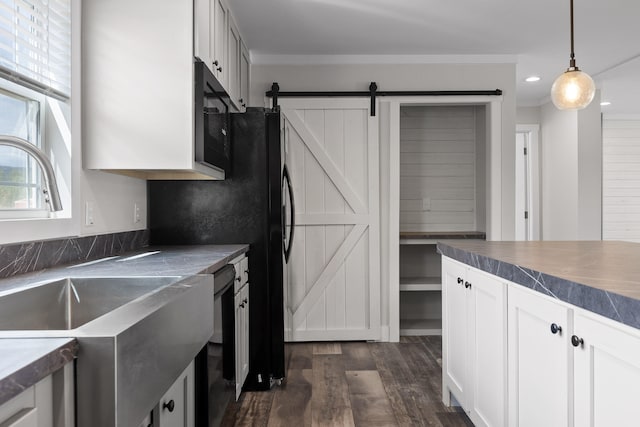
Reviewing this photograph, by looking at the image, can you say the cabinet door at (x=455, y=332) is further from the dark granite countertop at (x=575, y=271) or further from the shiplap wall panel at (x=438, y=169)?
the shiplap wall panel at (x=438, y=169)

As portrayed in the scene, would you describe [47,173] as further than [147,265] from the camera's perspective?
No

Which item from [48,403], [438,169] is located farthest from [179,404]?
[438,169]

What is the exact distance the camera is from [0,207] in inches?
64.4

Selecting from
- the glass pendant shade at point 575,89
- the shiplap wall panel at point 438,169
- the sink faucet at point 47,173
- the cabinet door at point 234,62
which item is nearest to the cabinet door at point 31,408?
the sink faucet at point 47,173

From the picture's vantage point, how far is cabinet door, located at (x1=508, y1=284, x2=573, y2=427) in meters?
1.26

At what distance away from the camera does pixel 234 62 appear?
3.08m

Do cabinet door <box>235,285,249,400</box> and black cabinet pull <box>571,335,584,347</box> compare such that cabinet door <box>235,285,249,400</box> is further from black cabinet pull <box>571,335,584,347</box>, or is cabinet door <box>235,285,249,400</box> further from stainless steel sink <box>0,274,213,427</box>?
black cabinet pull <box>571,335,584,347</box>

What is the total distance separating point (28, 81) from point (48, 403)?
56.6 inches

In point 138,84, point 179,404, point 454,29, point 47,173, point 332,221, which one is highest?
point 454,29

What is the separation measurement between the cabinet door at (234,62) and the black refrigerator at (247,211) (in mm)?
408

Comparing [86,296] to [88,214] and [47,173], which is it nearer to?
[47,173]

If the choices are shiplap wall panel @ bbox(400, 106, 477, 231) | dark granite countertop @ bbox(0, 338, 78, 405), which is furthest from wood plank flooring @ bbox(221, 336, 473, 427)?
dark granite countertop @ bbox(0, 338, 78, 405)

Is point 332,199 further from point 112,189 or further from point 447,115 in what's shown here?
point 112,189

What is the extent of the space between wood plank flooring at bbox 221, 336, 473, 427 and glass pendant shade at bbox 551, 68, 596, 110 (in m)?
1.81
